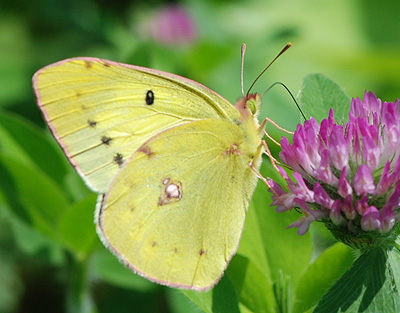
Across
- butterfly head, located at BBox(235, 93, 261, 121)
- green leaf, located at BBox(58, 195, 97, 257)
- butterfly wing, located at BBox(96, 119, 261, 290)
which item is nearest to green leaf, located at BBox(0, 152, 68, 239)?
green leaf, located at BBox(58, 195, 97, 257)

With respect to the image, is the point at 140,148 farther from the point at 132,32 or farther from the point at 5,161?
the point at 132,32

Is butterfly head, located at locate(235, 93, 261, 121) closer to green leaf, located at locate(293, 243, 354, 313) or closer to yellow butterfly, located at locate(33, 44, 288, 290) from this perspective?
yellow butterfly, located at locate(33, 44, 288, 290)

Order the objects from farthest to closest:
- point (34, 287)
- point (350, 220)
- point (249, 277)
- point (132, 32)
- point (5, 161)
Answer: point (132, 32)
point (34, 287)
point (5, 161)
point (249, 277)
point (350, 220)

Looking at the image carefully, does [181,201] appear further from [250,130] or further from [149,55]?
[149,55]

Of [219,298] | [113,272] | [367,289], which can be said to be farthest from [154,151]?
[113,272]

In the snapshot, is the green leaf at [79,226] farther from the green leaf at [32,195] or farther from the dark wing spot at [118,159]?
the dark wing spot at [118,159]

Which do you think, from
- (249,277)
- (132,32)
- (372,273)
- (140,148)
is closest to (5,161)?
(140,148)

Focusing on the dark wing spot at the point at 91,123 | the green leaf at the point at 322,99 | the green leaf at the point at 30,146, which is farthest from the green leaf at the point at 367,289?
the green leaf at the point at 30,146
